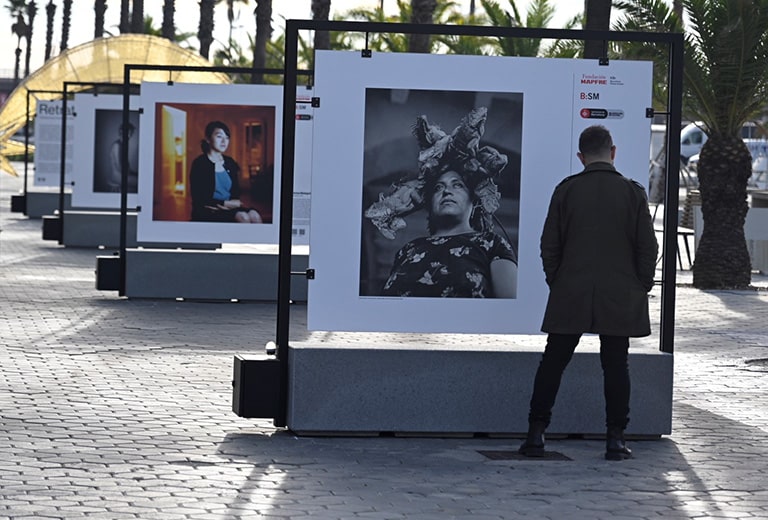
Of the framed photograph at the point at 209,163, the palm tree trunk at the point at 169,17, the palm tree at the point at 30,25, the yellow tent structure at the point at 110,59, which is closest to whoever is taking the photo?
the framed photograph at the point at 209,163

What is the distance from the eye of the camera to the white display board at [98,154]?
25391 millimetres

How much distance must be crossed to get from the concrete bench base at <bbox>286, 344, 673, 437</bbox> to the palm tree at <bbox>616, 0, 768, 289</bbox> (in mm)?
12300

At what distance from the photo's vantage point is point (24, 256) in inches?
962

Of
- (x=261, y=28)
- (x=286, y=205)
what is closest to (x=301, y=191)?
(x=286, y=205)

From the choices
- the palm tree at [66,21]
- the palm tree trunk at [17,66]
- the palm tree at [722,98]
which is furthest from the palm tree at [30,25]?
the palm tree at [722,98]

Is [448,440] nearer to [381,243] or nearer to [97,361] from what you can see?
[381,243]

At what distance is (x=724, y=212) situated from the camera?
69.9ft

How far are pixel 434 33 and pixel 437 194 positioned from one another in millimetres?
897

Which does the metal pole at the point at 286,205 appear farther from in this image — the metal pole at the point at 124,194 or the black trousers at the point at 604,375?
the metal pole at the point at 124,194

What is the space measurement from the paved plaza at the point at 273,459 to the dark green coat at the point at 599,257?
75cm

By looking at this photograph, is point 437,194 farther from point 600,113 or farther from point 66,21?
point 66,21

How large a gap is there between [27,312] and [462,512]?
32.1ft

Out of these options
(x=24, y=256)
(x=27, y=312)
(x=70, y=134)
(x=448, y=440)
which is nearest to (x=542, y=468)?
(x=448, y=440)

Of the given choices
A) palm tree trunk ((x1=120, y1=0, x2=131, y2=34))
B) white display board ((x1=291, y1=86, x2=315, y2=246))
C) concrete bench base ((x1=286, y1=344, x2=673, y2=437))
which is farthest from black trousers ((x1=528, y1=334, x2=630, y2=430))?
palm tree trunk ((x1=120, y1=0, x2=131, y2=34))
